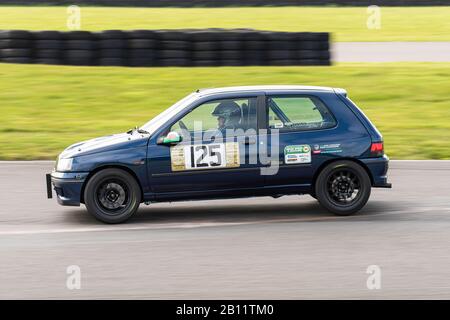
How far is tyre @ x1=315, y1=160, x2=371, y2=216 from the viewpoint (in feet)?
33.8

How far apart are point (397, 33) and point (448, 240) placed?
22503 millimetres

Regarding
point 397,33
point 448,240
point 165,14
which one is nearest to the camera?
point 448,240

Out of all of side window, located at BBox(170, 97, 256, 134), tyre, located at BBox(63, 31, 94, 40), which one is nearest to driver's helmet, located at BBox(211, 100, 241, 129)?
side window, located at BBox(170, 97, 256, 134)

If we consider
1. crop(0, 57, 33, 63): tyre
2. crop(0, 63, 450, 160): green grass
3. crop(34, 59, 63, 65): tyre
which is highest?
crop(0, 57, 33, 63): tyre

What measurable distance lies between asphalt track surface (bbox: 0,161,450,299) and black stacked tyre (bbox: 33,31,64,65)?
878 centimetres

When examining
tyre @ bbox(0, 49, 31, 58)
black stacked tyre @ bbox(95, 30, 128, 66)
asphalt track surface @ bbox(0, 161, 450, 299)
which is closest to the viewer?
asphalt track surface @ bbox(0, 161, 450, 299)

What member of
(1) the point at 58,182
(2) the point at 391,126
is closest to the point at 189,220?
(1) the point at 58,182

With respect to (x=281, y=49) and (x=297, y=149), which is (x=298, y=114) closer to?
(x=297, y=149)

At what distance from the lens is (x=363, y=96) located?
19312 millimetres

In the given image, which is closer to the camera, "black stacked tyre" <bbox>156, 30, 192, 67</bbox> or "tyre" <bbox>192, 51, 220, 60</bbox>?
"black stacked tyre" <bbox>156, 30, 192, 67</bbox>

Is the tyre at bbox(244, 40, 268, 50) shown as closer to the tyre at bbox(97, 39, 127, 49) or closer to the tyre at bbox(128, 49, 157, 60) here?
the tyre at bbox(128, 49, 157, 60)

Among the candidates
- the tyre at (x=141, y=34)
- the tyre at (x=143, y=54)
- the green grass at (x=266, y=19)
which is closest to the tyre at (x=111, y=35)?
the tyre at (x=141, y=34)

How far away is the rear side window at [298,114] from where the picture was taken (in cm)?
1036

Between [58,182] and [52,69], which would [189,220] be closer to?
[58,182]
